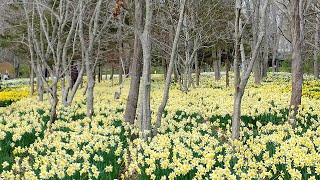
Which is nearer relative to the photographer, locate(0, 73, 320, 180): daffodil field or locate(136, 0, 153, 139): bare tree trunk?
locate(0, 73, 320, 180): daffodil field

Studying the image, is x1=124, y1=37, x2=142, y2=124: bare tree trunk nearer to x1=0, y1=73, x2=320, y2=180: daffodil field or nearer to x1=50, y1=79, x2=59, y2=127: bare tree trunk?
x1=0, y1=73, x2=320, y2=180: daffodil field

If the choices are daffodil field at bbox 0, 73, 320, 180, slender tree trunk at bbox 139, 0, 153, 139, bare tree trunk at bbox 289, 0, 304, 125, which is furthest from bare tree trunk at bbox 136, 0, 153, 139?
bare tree trunk at bbox 289, 0, 304, 125

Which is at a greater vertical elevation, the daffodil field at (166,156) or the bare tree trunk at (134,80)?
the bare tree trunk at (134,80)

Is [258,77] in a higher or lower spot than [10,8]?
lower

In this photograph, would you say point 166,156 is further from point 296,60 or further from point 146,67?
point 296,60

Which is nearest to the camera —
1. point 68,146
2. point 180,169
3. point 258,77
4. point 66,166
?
point 180,169

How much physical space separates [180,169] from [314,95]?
1116 centimetres

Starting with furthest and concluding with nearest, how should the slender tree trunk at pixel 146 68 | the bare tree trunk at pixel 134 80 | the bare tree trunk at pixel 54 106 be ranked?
the bare tree trunk at pixel 54 106
the bare tree trunk at pixel 134 80
the slender tree trunk at pixel 146 68

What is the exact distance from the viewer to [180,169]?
4.14 metres

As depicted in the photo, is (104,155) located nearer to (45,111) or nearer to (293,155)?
(293,155)

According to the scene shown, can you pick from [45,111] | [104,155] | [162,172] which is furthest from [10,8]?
[162,172]

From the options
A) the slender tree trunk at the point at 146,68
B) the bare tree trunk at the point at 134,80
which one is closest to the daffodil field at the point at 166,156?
the slender tree trunk at the point at 146,68

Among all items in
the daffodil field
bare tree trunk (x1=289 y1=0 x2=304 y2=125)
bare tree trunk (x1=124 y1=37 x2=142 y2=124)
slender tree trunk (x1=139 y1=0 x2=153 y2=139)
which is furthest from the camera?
bare tree trunk (x1=289 y1=0 x2=304 y2=125)

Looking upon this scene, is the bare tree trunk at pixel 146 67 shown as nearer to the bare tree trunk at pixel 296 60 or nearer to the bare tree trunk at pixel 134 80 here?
the bare tree trunk at pixel 134 80
